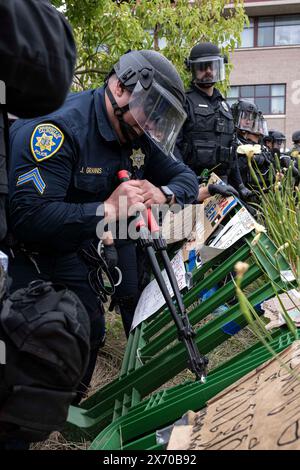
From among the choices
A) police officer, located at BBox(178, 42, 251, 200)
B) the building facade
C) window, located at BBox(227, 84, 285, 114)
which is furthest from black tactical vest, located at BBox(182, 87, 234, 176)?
window, located at BBox(227, 84, 285, 114)

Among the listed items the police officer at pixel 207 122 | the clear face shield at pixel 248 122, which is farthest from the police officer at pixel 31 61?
the clear face shield at pixel 248 122

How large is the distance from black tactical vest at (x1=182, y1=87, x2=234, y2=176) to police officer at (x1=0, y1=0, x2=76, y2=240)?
11.8 ft

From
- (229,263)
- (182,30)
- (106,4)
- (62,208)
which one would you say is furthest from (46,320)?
(182,30)

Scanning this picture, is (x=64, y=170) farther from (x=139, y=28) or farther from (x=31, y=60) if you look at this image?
(x=139, y=28)

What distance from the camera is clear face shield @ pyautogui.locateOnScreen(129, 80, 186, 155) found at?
2395mm

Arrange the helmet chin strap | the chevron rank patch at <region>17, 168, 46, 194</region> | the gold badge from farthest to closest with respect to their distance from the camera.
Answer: the gold badge < the helmet chin strap < the chevron rank patch at <region>17, 168, 46, 194</region>

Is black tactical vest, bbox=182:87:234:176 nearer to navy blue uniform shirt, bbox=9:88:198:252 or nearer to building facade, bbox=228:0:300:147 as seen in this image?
navy blue uniform shirt, bbox=9:88:198:252

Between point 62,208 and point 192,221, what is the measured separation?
146 cm

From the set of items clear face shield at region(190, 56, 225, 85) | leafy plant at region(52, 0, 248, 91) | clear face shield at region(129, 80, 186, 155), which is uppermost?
leafy plant at region(52, 0, 248, 91)

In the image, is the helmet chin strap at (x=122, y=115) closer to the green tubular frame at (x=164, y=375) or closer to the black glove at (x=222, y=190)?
the green tubular frame at (x=164, y=375)

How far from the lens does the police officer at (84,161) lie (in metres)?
2.36

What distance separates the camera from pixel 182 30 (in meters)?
6.30

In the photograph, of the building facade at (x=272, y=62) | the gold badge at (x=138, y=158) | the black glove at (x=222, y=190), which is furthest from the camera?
the building facade at (x=272, y=62)

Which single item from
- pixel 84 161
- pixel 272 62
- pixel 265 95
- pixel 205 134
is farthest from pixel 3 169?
pixel 272 62
